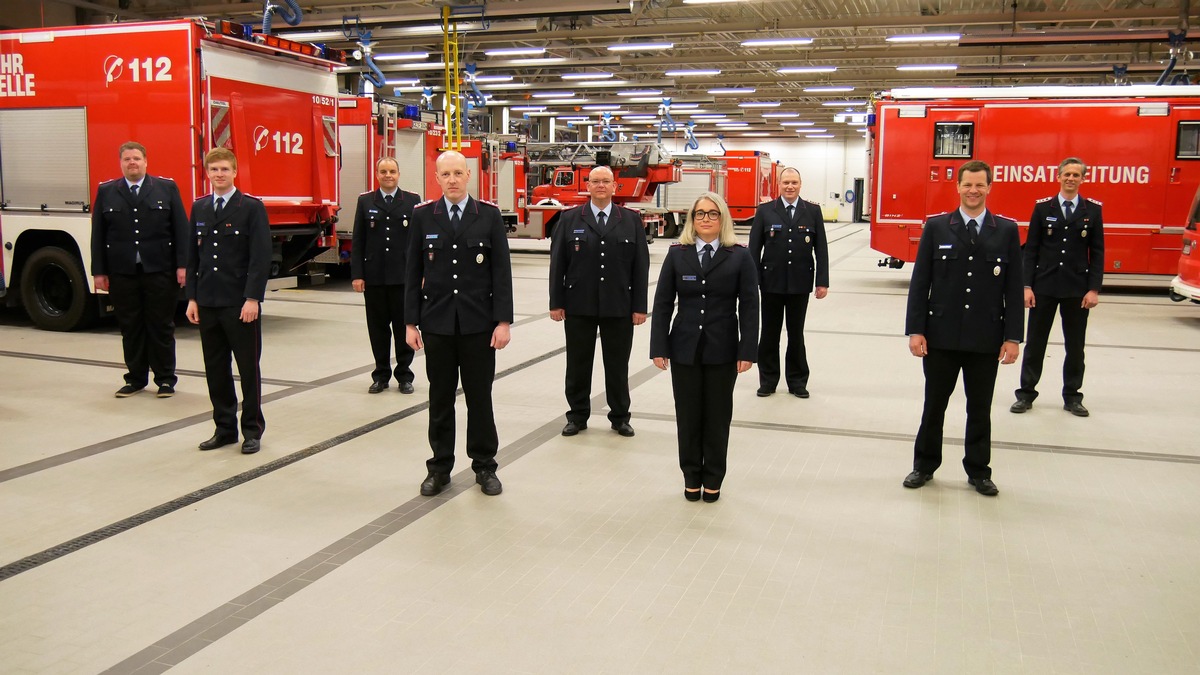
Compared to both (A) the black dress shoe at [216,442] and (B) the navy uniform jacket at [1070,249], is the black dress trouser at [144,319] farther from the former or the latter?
(B) the navy uniform jacket at [1070,249]

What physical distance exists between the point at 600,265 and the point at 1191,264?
28.8 feet

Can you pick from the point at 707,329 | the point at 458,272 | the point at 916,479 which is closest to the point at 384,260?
the point at 458,272

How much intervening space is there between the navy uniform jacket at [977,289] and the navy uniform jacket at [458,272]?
219cm

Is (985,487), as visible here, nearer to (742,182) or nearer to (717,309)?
(717,309)

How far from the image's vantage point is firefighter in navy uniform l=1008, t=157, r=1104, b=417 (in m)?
7.00

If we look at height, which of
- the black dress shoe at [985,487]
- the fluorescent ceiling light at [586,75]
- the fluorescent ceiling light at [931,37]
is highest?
the fluorescent ceiling light at [586,75]

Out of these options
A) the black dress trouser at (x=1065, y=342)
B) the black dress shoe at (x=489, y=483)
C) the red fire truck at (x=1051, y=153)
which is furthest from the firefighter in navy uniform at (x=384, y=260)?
the red fire truck at (x=1051, y=153)

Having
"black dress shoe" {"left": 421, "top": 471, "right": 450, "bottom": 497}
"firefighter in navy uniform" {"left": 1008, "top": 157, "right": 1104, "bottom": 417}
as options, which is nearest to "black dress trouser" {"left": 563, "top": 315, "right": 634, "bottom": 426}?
"black dress shoe" {"left": 421, "top": 471, "right": 450, "bottom": 497}

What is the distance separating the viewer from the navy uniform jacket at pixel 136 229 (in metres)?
7.38

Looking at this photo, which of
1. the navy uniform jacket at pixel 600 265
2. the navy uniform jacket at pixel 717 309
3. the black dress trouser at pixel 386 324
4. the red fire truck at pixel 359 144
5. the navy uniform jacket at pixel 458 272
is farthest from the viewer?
the red fire truck at pixel 359 144

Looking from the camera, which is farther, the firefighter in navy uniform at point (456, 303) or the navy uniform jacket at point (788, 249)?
the navy uniform jacket at point (788, 249)

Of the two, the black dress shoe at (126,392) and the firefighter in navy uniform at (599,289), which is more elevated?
the firefighter in navy uniform at (599,289)

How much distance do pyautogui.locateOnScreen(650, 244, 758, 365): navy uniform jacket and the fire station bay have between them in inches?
0.6

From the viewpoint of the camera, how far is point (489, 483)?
5293 mm
